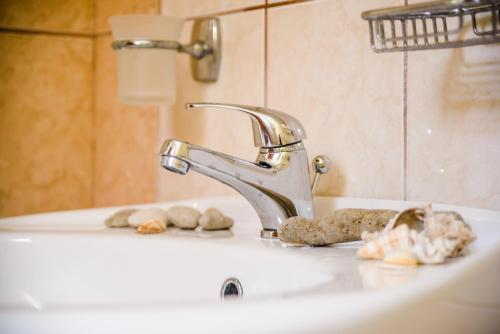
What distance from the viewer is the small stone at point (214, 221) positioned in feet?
3.02

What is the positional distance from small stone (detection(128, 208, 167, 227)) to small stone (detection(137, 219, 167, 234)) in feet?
0.04

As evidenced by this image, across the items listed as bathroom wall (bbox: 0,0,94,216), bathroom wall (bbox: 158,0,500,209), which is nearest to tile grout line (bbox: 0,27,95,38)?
bathroom wall (bbox: 0,0,94,216)

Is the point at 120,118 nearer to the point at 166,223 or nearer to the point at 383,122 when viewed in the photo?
the point at 166,223

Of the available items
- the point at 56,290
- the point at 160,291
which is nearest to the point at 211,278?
the point at 160,291

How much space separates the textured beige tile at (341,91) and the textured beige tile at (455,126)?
0.08 feet

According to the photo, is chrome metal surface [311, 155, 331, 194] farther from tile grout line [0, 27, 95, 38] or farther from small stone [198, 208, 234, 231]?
tile grout line [0, 27, 95, 38]

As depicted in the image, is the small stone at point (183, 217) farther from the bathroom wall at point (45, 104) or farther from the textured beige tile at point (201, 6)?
the bathroom wall at point (45, 104)

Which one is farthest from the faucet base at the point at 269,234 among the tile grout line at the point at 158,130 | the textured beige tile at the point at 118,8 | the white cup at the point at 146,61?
the textured beige tile at the point at 118,8

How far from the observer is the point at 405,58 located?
0.85m

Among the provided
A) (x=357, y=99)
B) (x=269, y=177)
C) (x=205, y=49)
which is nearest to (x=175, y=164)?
(x=269, y=177)

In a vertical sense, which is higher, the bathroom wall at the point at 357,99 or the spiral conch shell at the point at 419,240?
the bathroom wall at the point at 357,99

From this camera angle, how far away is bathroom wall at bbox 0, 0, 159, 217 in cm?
135

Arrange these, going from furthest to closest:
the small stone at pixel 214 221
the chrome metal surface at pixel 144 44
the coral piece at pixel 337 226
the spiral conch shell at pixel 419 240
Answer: the chrome metal surface at pixel 144 44
the small stone at pixel 214 221
the coral piece at pixel 337 226
the spiral conch shell at pixel 419 240

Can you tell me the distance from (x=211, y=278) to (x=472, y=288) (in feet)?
0.98
